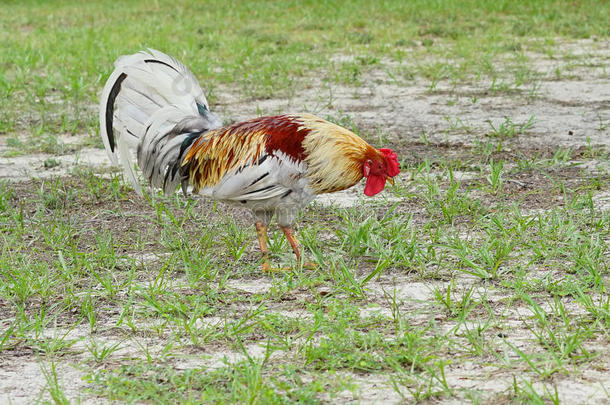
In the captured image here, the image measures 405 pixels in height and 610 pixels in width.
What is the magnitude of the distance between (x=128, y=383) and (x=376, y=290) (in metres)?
1.43

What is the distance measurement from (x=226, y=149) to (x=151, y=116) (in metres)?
0.49

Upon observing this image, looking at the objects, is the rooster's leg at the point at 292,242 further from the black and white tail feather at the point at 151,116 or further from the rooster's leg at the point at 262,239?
the black and white tail feather at the point at 151,116

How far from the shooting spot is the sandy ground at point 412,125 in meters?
3.16

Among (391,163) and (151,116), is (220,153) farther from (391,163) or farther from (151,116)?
(391,163)

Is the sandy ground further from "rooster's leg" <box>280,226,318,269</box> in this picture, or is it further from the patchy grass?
"rooster's leg" <box>280,226,318,269</box>

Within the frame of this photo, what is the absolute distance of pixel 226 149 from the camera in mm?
4531

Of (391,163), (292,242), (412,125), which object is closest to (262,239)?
(292,242)

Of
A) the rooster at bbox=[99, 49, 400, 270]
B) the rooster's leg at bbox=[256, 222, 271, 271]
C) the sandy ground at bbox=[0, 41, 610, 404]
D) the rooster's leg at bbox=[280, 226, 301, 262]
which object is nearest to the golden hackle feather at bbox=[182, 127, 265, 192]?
the rooster at bbox=[99, 49, 400, 270]

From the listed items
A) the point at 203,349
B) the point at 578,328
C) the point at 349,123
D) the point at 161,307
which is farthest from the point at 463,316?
the point at 349,123

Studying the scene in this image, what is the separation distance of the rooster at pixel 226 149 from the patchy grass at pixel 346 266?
364mm

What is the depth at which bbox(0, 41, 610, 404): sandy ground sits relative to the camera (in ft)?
10.4

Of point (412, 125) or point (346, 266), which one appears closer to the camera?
point (346, 266)

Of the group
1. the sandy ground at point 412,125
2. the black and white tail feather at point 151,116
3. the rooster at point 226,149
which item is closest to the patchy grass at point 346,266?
the sandy ground at point 412,125

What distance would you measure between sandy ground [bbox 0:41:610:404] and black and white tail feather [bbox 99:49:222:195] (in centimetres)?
86
